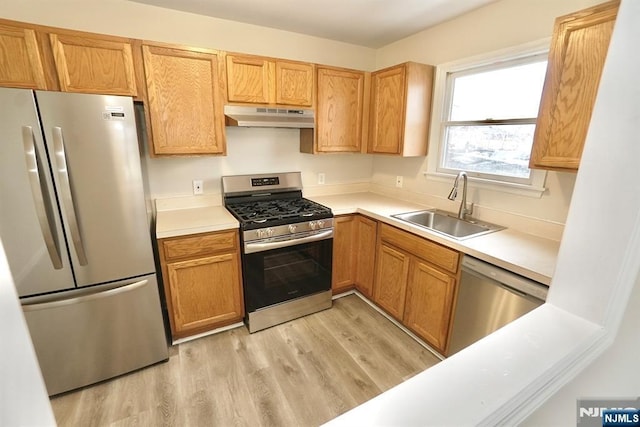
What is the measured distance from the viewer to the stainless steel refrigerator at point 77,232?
4.80ft

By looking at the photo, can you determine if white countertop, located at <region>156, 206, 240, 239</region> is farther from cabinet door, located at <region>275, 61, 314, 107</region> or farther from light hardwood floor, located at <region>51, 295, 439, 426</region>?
cabinet door, located at <region>275, 61, 314, 107</region>

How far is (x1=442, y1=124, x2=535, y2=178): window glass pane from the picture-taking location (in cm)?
204

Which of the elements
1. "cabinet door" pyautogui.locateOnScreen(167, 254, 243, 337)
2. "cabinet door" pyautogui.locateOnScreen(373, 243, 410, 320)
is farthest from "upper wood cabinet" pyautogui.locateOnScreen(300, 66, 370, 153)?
"cabinet door" pyautogui.locateOnScreen(167, 254, 243, 337)

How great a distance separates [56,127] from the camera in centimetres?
150

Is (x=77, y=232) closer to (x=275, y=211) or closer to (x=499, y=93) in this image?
(x=275, y=211)

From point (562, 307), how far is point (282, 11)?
249cm

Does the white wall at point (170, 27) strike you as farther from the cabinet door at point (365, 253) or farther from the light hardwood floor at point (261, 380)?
the light hardwood floor at point (261, 380)

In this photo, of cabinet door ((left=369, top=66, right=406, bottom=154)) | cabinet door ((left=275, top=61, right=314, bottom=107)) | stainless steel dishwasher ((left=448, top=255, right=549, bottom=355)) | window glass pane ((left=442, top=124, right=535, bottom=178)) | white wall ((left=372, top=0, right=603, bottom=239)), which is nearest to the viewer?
stainless steel dishwasher ((left=448, top=255, right=549, bottom=355))

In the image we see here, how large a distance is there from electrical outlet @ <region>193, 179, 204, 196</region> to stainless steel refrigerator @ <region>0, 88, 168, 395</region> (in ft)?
2.59

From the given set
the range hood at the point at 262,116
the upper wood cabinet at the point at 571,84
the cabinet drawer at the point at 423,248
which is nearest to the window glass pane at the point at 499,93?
the upper wood cabinet at the point at 571,84

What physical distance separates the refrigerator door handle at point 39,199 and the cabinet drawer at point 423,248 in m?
2.15

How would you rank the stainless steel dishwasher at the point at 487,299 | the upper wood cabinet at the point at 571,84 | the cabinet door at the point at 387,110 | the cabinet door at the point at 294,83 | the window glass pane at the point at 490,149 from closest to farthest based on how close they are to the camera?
the upper wood cabinet at the point at 571,84, the stainless steel dishwasher at the point at 487,299, the window glass pane at the point at 490,149, the cabinet door at the point at 294,83, the cabinet door at the point at 387,110

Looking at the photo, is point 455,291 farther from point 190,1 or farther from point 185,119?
point 190,1

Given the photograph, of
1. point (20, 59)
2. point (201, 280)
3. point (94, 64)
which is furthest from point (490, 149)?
point (20, 59)
